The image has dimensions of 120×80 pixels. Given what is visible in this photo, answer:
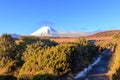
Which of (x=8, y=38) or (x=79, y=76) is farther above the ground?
(x=8, y=38)

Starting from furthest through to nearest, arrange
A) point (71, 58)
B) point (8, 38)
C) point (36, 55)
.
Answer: point (8, 38) < point (36, 55) < point (71, 58)

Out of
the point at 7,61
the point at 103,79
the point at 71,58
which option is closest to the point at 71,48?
the point at 71,58

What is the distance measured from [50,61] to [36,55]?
4.62 metres

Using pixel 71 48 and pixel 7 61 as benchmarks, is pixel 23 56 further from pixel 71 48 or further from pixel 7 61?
pixel 71 48

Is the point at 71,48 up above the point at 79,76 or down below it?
above

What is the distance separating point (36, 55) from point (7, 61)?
8.25 m

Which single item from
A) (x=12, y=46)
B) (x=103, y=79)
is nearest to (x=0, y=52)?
(x=12, y=46)

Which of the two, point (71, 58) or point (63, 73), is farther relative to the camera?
point (71, 58)

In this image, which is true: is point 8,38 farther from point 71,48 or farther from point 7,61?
point 71,48

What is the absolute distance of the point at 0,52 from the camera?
4762 centimetres

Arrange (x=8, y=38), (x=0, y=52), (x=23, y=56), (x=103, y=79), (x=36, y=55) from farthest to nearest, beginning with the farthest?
(x=8, y=38) → (x=0, y=52) → (x=23, y=56) → (x=36, y=55) → (x=103, y=79)

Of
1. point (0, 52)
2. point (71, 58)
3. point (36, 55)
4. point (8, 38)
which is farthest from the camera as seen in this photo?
point (8, 38)

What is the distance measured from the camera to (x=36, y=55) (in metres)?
38.8

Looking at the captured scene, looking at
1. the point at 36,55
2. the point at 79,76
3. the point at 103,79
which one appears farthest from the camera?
the point at 36,55
